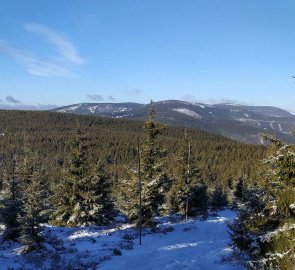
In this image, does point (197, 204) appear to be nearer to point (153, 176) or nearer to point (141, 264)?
point (153, 176)

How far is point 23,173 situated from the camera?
128 ft

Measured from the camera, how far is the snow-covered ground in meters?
22.3

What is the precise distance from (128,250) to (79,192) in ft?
34.8

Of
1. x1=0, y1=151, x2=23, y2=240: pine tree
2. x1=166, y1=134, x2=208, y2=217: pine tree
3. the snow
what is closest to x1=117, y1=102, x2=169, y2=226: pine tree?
the snow

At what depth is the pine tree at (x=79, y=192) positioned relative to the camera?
35875mm

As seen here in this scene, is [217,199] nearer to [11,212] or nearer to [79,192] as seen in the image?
[79,192]

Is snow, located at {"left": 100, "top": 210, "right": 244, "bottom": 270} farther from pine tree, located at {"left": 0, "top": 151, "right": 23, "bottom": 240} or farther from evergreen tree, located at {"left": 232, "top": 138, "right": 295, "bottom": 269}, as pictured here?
pine tree, located at {"left": 0, "top": 151, "right": 23, "bottom": 240}

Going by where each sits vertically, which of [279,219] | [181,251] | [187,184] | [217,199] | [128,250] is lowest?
[217,199]

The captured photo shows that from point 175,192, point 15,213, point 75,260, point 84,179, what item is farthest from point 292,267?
point 175,192

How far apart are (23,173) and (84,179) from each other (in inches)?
304

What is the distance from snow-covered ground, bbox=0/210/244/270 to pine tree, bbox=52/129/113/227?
6.88 ft

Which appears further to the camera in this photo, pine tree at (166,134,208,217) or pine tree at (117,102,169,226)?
pine tree at (166,134,208,217)

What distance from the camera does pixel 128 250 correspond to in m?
26.9

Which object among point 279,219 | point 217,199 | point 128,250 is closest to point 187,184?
point 128,250
